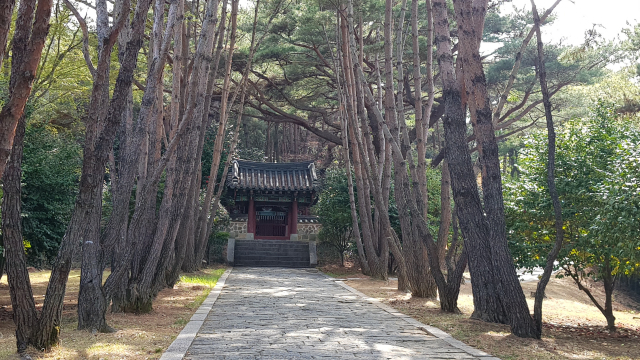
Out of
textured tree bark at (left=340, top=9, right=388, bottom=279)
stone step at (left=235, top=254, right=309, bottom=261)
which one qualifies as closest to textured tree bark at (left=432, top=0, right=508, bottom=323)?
textured tree bark at (left=340, top=9, right=388, bottom=279)

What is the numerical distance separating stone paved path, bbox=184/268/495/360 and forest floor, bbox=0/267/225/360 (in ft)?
1.40

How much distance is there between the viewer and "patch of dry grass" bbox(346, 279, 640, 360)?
6242 millimetres

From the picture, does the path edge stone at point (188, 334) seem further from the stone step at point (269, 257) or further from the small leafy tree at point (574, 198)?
the stone step at point (269, 257)

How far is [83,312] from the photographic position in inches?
255

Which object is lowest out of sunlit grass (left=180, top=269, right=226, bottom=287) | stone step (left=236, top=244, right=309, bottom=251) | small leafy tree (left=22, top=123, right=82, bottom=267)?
sunlit grass (left=180, top=269, right=226, bottom=287)

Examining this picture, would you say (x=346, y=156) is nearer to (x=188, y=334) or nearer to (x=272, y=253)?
(x=272, y=253)

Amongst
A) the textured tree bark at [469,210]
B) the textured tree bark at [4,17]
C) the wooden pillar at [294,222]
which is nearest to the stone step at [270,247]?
the wooden pillar at [294,222]

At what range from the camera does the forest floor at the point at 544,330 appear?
6246mm

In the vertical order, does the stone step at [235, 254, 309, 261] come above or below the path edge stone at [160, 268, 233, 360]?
above

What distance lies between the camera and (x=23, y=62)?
4.34 m

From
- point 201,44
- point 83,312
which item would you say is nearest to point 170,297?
point 83,312

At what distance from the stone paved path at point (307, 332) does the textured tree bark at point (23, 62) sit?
8.75 ft

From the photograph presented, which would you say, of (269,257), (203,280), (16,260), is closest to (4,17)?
(16,260)

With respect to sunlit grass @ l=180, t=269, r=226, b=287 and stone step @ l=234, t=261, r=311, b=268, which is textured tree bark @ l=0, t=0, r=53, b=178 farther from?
stone step @ l=234, t=261, r=311, b=268
